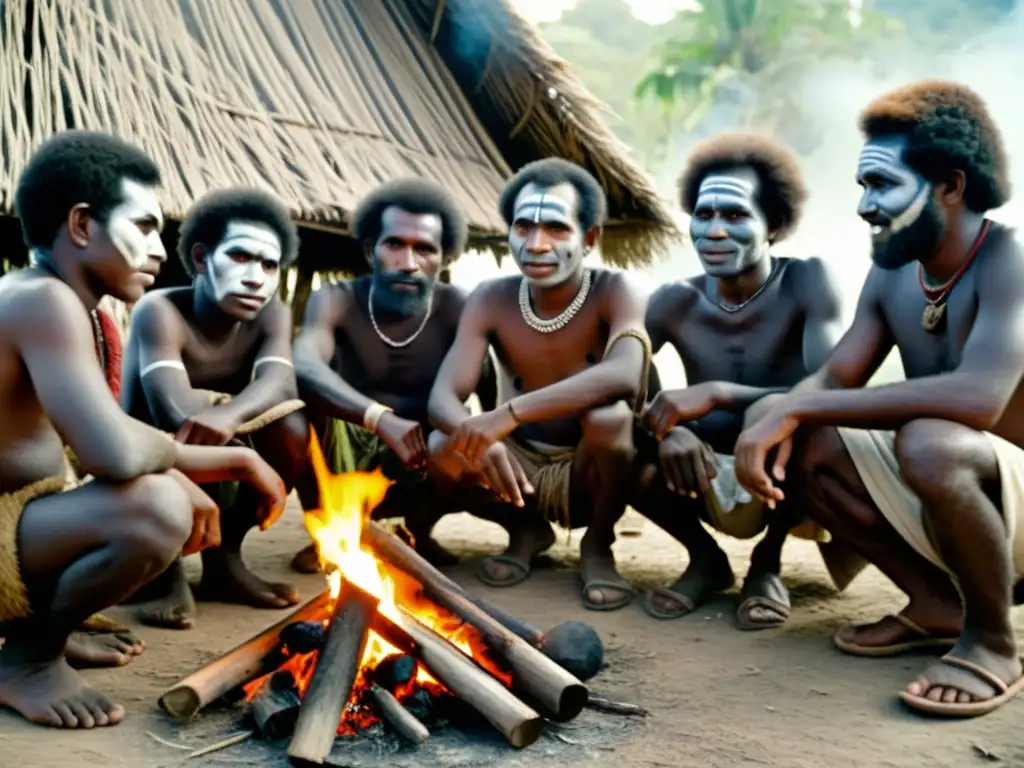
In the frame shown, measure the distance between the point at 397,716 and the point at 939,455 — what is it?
1610mm

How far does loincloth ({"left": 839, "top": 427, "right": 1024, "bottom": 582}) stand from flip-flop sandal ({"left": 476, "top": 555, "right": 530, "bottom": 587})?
1458 mm

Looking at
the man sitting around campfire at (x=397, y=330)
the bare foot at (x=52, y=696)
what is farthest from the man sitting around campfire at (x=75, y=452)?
the man sitting around campfire at (x=397, y=330)

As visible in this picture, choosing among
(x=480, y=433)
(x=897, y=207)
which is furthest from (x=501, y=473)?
(x=897, y=207)

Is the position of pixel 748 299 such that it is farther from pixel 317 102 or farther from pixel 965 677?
pixel 317 102

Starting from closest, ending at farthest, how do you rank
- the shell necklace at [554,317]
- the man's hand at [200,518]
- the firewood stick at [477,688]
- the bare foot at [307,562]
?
1. the firewood stick at [477,688]
2. the man's hand at [200,518]
3. the shell necklace at [554,317]
4. the bare foot at [307,562]

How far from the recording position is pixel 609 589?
3.95 metres

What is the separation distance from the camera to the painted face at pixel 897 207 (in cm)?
324

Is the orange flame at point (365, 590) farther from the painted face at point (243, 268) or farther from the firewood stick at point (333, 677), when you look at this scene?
the painted face at point (243, 268)

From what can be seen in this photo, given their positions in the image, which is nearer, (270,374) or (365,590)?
(365,590)

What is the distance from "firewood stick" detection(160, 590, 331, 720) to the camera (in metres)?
2.72

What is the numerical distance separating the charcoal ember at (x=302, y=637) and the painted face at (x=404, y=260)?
1871 mm

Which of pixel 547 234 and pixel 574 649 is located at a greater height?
pixel 547 234

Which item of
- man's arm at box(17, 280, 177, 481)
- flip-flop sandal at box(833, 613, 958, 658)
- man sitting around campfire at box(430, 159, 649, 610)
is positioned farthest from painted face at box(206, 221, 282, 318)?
flip-flop sandal at box(833, 613, 958, 658)

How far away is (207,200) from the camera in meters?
4.16
